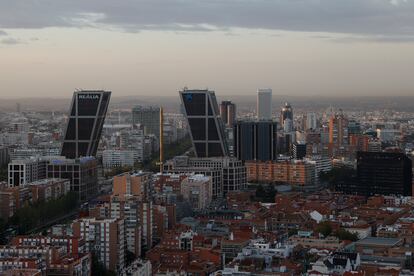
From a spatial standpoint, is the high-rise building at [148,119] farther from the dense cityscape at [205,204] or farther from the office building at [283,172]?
the office building at [283,172]

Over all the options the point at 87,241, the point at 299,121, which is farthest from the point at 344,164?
the point at 299,121

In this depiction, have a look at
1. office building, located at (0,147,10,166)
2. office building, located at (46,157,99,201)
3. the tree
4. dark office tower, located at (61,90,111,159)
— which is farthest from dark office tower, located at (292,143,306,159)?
Result: the tree

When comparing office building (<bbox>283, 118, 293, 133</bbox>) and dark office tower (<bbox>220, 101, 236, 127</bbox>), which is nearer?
dark office tower (<bbox>220, 101, 236, 127</bbox>)

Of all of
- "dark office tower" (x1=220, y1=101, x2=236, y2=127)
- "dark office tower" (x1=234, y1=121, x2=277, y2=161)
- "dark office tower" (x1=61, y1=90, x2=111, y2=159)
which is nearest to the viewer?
"dark office tower" (x1=61, y1=90, x2=111, y2=159)

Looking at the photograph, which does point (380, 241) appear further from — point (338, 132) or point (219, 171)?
point (338, 132)

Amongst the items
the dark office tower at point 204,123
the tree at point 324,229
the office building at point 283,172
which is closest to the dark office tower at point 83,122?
the dark office tower at point 204,123

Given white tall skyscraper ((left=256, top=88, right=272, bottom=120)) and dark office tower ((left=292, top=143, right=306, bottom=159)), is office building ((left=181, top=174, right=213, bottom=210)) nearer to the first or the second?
dark office tower ((left=292, top=143, right=306, bottom=159))

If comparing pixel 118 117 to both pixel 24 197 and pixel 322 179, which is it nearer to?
pixel 322 179
